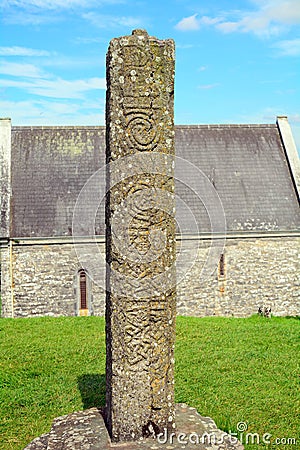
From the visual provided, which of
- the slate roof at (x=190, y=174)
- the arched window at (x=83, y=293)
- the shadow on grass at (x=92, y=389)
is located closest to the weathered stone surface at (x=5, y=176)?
the slate roof at (x=190, y=174)

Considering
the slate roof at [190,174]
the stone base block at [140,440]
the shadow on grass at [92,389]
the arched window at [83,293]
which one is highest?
the slate roof at [190,174]

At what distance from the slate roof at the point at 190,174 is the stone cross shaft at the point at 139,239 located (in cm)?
1297

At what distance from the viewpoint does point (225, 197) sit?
1953 centimetres

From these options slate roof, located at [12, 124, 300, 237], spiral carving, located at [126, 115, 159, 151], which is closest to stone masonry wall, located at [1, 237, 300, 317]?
slate roof, located at [12, 124, 300, 237]

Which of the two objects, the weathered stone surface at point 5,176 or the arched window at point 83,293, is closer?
the weathered stone surface at point 5,176

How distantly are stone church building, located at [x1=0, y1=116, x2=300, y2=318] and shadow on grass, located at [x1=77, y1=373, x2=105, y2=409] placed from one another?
30.5 ft

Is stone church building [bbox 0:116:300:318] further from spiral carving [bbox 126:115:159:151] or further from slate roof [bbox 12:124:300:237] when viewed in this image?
spiral carving [bbox 126:115:159:151]

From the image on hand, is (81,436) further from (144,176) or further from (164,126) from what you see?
(164,126)

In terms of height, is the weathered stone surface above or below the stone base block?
above

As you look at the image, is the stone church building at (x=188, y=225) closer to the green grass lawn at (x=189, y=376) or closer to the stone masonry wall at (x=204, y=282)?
the stone masonry wall at (x=204, y=282)

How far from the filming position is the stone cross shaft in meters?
5.03

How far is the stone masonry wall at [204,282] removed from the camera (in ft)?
57.7

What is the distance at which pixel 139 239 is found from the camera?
16.6ft

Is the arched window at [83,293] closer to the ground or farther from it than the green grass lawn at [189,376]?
farther from it
